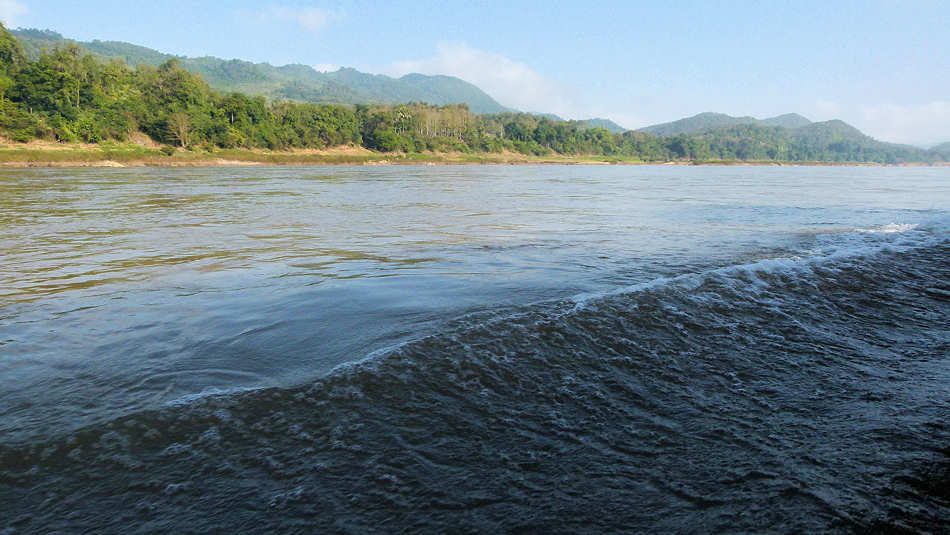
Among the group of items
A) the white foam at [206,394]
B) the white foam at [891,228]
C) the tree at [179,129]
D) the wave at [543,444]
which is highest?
the tree at [179,129]

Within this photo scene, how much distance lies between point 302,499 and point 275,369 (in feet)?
5.54

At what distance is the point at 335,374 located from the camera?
363 cm

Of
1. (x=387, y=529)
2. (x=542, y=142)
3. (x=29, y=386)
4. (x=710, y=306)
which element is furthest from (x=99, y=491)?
(x=542, y=142)

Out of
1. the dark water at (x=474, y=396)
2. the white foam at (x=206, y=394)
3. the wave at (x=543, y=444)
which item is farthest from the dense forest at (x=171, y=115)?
the wave at (x=543, y=444)

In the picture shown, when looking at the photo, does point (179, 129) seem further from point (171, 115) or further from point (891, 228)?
point (891, 228)

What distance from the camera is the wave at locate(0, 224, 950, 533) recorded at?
223 cm

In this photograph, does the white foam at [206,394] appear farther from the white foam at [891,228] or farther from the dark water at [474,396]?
the white foam at [891,228]

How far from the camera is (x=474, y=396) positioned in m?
3.37

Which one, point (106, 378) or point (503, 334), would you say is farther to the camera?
point (503, 334)

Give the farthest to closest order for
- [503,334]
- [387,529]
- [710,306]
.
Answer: [710,306]
[503,334]
[387,529]

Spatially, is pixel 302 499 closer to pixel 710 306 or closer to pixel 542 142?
pixel 710 306

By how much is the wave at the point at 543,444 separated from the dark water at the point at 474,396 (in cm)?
2

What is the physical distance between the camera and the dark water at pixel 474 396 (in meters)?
→ 2.29

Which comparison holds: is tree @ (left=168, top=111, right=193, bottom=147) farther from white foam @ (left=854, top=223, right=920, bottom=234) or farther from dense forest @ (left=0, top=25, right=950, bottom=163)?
white foam @ (left=854, top=223, right=920, bottom=234)
